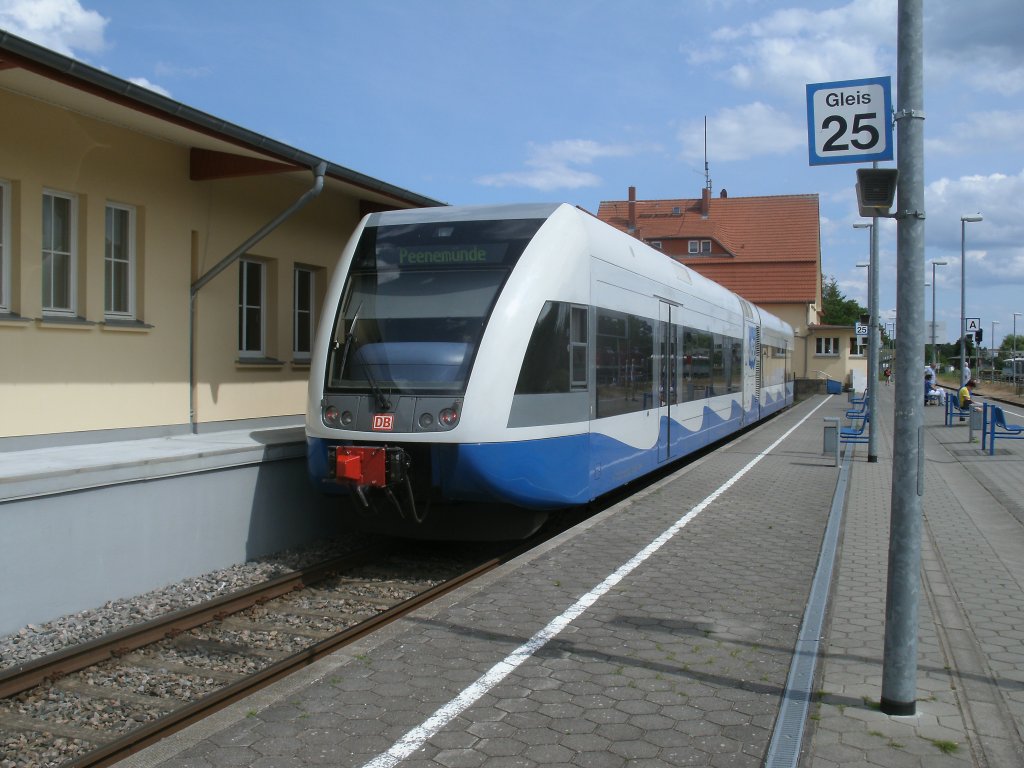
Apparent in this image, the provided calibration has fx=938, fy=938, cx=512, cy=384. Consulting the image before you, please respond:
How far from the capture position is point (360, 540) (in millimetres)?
9469

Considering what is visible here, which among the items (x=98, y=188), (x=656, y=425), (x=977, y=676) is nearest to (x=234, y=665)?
(x=977, y=676)

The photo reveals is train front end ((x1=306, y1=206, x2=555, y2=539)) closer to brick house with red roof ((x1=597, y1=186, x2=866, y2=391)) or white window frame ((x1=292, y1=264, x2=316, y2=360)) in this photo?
white window frame ((x1=292, y1=264, x2=316, y2=360))

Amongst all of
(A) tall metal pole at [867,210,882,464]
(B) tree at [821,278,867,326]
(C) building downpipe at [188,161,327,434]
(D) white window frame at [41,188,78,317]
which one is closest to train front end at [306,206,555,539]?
(C) building downpipe at [188,161,327,434]

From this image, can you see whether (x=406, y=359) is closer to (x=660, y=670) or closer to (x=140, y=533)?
(x=140, y=533)

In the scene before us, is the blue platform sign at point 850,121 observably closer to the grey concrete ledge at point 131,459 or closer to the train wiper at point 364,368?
the train wiper at point 364,368

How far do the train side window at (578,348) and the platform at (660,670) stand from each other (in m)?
1.42

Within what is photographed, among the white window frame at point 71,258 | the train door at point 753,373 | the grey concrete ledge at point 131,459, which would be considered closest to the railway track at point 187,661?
the grey concrete ledge at point 131,459

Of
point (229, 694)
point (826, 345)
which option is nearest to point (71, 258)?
point (229, 694)

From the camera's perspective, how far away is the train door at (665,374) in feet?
36.4

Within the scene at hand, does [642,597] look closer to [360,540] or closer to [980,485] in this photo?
[360,540]

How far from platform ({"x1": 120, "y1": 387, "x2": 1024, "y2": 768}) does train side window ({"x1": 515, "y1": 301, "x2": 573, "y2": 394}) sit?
1403 millimetres

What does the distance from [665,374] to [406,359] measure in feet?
15.5

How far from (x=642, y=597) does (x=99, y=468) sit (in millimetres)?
3929

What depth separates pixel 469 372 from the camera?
718 cm
